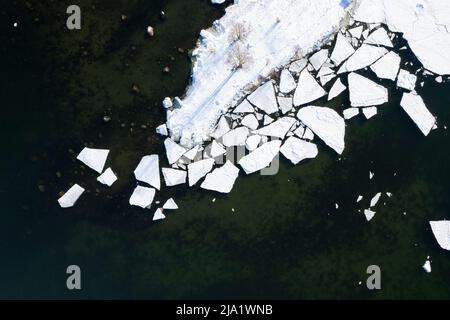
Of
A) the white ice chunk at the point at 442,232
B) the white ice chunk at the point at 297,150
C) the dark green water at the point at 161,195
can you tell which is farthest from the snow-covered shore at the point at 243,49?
the white ice chunk at the point at 442,232

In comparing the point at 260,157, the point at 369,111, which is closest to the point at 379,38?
the point at 369,111

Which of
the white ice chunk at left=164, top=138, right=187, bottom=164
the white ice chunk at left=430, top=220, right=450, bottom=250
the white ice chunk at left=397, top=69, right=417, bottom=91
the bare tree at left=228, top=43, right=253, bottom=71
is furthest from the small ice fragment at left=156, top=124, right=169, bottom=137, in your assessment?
the white ice chunk at left=430, top=220, right=450, bottom=250

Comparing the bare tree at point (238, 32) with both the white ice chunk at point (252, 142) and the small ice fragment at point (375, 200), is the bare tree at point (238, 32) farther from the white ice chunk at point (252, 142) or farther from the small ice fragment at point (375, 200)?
the small ice fragment at point (375, 200)

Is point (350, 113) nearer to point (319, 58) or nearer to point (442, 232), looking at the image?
point (319, 58)

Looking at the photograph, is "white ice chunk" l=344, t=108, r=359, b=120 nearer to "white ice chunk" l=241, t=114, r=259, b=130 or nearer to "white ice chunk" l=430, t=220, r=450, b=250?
"white ice chunk" l=241, t=114, r=259, b=130

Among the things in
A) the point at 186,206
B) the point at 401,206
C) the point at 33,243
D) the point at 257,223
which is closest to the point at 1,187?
the point at 33,243
